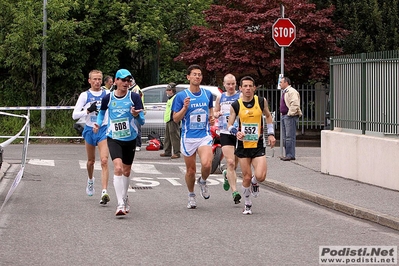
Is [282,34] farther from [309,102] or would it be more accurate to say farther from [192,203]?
[309,102]

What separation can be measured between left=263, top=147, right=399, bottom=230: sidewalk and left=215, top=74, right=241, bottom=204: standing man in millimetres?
1299

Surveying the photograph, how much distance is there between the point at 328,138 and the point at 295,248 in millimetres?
8577

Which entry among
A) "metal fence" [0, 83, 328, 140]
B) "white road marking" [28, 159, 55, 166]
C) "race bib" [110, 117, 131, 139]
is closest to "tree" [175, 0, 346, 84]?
"metal fence" [0, 83, 328, 140]

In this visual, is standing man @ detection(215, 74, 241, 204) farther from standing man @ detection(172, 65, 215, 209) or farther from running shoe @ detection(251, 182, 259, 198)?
standing man @ detection(172, 65, 215, 209)

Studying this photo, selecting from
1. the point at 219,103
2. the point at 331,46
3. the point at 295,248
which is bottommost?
the point at 295,248

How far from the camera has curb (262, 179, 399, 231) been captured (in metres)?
11.9

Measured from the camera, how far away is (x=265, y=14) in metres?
30.5

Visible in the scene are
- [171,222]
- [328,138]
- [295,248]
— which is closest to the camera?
[295,248]

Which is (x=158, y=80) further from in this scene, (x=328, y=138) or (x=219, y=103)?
(x=219, y=103)

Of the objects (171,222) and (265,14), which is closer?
(171,222)

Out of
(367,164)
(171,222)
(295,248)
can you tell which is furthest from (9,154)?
(295,248)

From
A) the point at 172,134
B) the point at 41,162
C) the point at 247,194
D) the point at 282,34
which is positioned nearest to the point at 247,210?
the point at 247,194

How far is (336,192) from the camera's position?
14.9 meters

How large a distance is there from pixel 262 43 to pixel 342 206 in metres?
17.7
